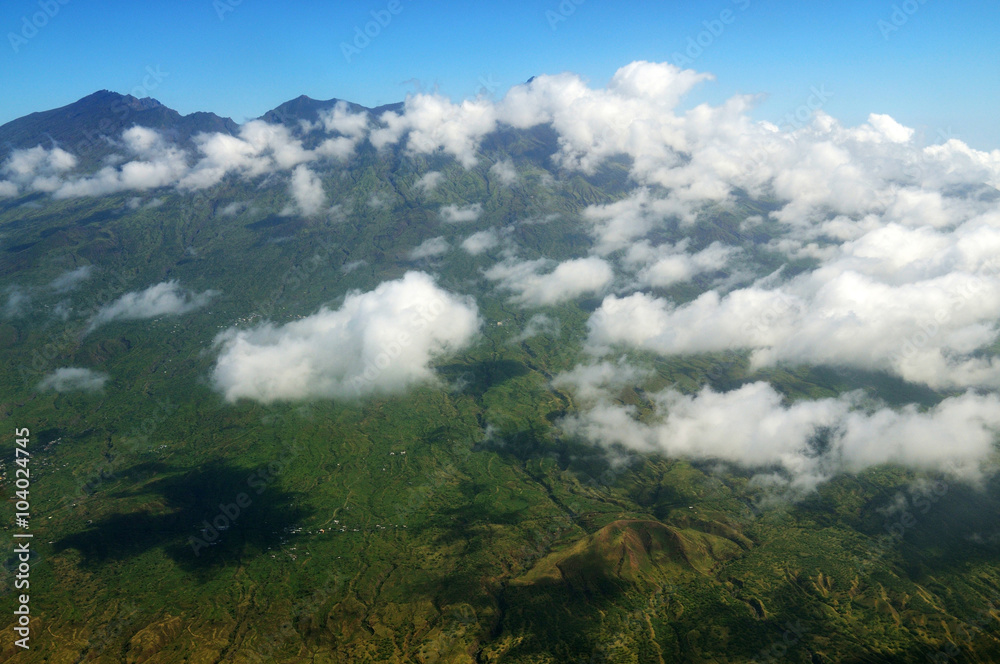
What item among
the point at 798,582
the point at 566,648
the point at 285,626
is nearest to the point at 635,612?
the point at 566,648

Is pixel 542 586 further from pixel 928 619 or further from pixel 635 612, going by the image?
pixel 928 619

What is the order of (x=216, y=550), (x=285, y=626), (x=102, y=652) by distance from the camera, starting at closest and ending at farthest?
(x=102, y=652), (x=285, y=626), (x=216, y=550)

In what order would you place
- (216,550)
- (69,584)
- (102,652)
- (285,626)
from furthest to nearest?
(216,550) → (69,584) → (285,626) → (102,652)

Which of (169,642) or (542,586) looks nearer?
(169,642)

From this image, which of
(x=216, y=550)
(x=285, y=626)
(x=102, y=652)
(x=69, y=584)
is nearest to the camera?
(x=102, y=652)

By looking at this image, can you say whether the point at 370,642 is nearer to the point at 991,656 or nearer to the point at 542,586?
the point at 542,586

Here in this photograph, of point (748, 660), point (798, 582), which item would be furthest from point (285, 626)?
point (798, 582)

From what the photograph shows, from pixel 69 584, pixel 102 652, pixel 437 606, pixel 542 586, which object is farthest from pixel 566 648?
pixel 69 584

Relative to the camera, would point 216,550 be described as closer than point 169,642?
No
